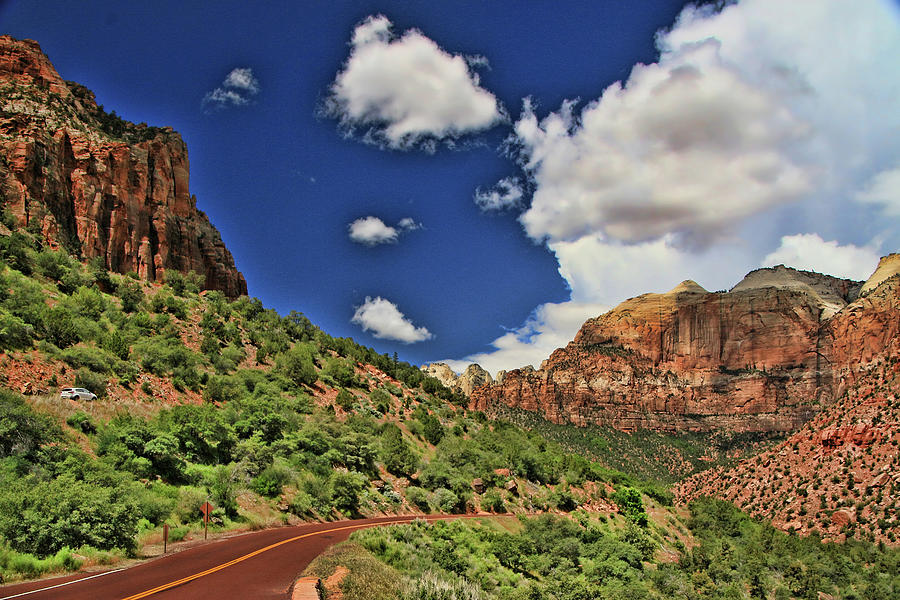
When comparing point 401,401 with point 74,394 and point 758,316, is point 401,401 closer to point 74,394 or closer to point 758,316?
point 74,394

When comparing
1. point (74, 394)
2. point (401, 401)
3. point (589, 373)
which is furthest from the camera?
point (589, 373)

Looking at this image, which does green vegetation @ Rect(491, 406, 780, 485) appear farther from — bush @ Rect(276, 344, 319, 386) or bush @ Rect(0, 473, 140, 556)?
Answer: bush @ Rect(0, 473, 140, 556)

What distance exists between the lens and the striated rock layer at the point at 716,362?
445ft

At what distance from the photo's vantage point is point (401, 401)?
52.1 m

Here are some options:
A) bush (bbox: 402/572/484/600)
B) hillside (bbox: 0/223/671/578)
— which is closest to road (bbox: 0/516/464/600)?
hillside (bbox: 0/223/671/578)

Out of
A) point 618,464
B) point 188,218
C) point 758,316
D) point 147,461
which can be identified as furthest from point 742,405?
point 147,461

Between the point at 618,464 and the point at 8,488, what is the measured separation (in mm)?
103652

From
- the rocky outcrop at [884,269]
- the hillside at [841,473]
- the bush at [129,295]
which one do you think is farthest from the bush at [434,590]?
the rocky outcrop at [884,269]

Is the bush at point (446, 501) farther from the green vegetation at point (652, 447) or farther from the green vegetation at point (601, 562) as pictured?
the green vegetation at point (652, 447)

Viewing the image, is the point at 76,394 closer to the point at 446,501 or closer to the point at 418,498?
the point at 418,498

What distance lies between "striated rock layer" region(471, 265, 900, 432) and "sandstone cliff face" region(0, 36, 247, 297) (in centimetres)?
11596

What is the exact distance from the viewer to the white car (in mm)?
22797

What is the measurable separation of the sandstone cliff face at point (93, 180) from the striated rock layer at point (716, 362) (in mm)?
115962

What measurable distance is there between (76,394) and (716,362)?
188798 mm
